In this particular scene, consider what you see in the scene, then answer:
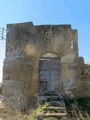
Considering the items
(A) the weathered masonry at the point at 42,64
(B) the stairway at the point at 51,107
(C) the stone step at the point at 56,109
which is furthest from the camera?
(A) the weathered masonry at the point at 42,64

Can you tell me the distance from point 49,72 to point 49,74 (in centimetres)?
11

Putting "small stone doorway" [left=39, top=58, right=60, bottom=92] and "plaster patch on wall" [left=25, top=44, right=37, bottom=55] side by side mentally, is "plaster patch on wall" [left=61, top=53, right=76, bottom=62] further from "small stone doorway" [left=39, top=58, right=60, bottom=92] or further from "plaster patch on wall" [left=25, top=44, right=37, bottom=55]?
"plaster patch on wall" [left=25, top=44, right=37, bottom=55]

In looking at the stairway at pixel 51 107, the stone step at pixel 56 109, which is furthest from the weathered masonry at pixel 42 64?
the stone step at pixel 56 109

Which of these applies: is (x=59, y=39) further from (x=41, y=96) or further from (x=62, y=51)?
(x=41, y=96)

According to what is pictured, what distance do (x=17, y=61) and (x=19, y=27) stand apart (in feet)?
6.47

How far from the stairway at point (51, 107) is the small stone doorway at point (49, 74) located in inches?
27.4

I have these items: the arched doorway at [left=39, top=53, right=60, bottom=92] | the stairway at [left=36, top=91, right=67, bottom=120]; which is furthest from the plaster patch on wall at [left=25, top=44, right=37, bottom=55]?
the stairway at [left=36, top=91, right=67, bottom=120]

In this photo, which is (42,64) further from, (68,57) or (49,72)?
(68,57)

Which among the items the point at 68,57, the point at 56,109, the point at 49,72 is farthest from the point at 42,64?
the point at 56,109

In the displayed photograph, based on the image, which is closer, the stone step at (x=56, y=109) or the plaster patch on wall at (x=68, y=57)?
the stone step at (x=56, y=109)

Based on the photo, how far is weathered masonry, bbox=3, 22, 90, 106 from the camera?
10.9 meters

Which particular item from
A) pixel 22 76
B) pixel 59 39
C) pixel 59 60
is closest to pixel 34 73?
pixel 22 76

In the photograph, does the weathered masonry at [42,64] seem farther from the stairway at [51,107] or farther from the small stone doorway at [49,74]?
the stairway at [51,107]

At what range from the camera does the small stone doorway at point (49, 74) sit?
36.8 feet
